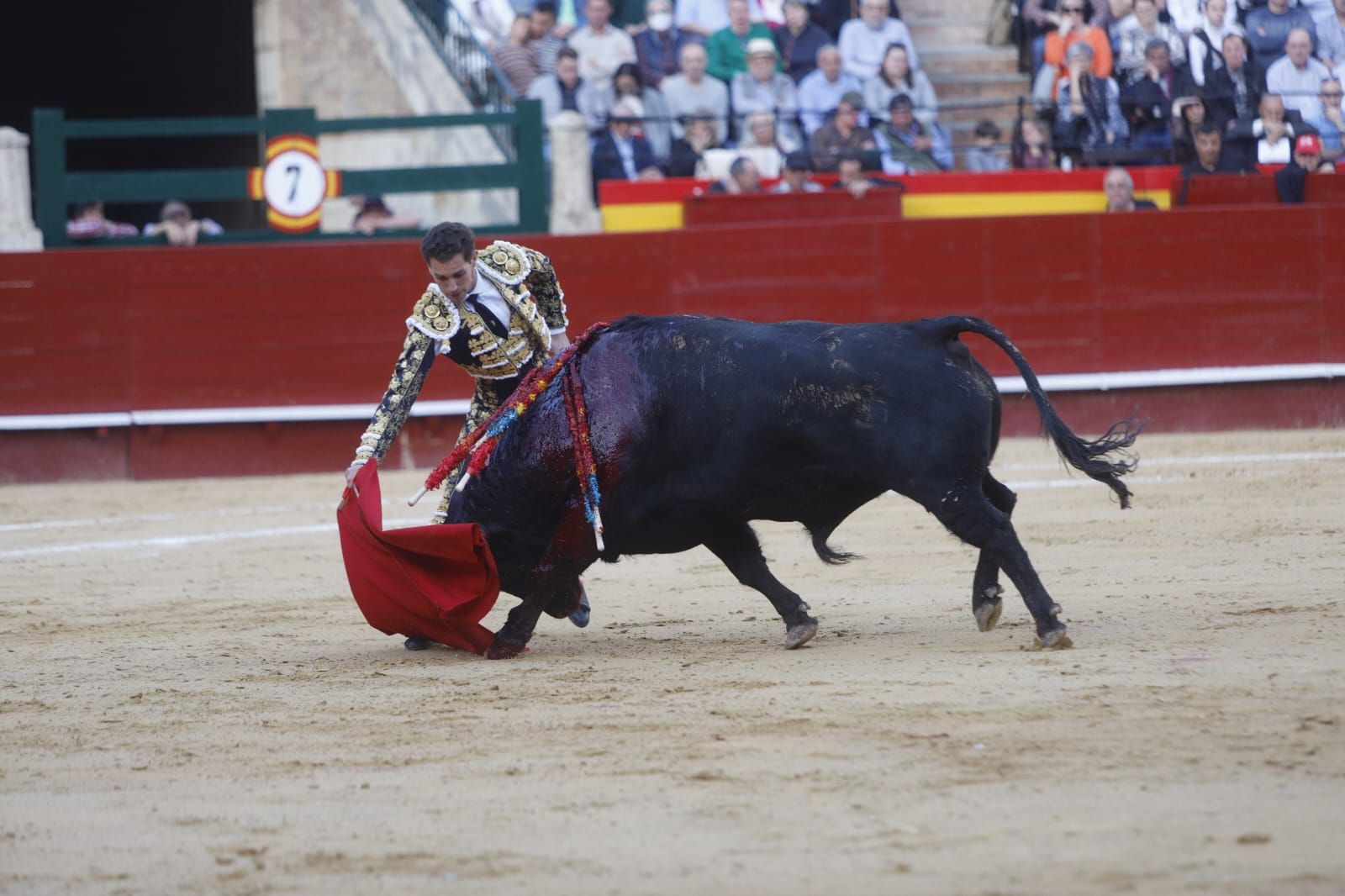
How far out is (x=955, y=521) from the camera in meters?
4.06

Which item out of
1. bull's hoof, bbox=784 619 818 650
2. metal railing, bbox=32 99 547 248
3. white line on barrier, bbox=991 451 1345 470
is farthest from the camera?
metal railing, bbox=32 99 547 248

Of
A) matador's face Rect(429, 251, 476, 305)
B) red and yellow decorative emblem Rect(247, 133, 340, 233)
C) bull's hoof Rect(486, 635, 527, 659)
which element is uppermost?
matador's face Rect(429, 251, 476, 305)

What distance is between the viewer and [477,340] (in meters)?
4.51

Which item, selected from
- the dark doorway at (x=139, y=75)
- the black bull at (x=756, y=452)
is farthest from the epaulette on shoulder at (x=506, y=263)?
the dark doorway at (x=139, y=75)

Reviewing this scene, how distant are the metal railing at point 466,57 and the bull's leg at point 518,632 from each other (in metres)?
5.94

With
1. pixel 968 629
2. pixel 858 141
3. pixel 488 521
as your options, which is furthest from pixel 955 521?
pixel 858 141

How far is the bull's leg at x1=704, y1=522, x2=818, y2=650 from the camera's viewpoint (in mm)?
4348

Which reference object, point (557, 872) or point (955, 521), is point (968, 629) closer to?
point (955, 521)

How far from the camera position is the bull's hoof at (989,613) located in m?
4.26

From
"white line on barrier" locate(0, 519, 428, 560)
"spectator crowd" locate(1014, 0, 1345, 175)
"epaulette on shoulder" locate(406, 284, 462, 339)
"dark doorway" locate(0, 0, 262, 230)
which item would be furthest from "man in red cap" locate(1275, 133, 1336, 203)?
"dark doorway" locate(0, 0, 262, 230)

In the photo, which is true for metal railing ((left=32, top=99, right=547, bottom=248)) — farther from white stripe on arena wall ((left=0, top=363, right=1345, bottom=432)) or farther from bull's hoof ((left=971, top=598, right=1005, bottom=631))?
bull's hoof ((left=971, top=598, right=1005, bottom=631))

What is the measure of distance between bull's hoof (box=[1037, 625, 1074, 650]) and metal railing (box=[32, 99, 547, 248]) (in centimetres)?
607

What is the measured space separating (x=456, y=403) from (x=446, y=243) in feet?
16.5

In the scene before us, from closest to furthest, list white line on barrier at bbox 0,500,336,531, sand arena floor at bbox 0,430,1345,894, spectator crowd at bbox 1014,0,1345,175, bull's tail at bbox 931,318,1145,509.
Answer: sand arena floor at bbox 0,430,1345,894, bull's tail at bbox 931,318,1145,509, white line on barrier at bbox 0,500,336,531, spectator crowd at bbox 1014,0,1345,175
